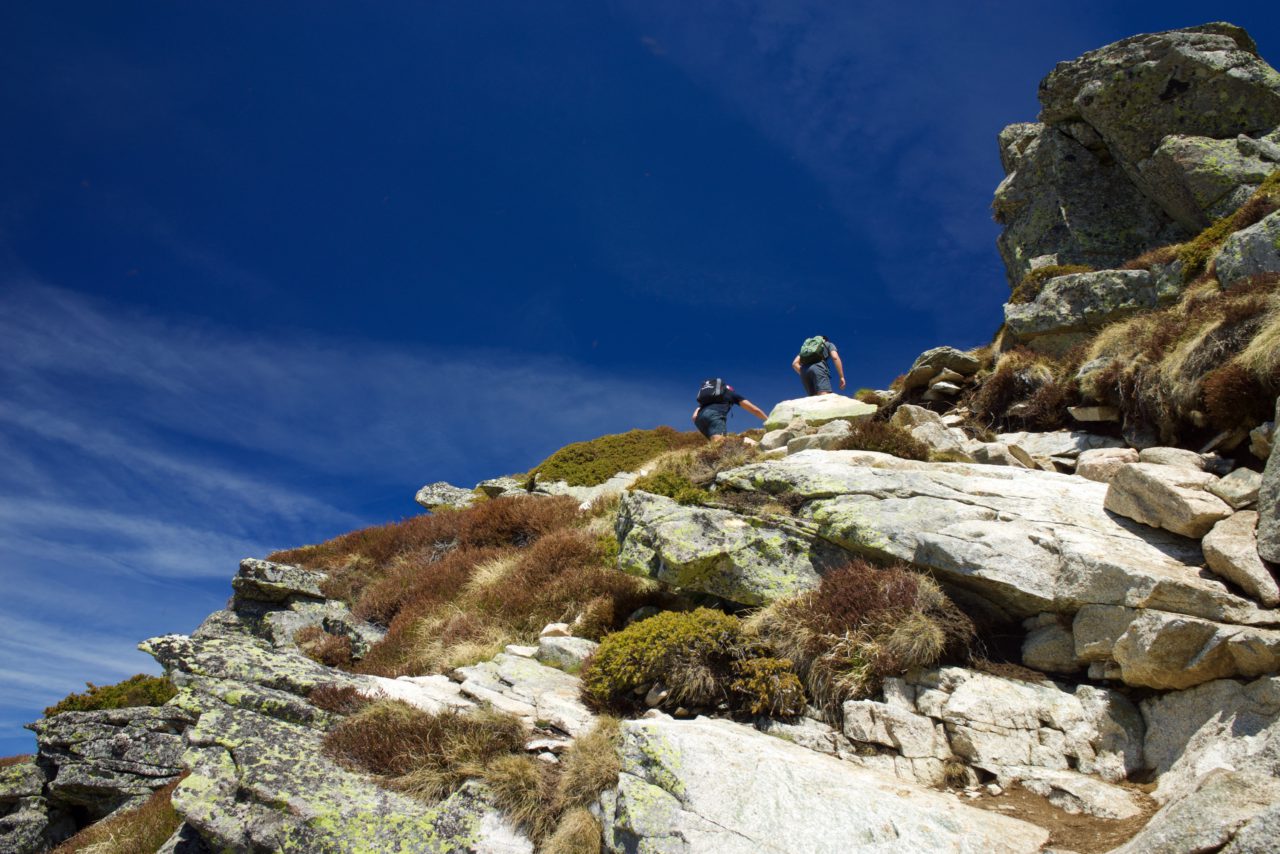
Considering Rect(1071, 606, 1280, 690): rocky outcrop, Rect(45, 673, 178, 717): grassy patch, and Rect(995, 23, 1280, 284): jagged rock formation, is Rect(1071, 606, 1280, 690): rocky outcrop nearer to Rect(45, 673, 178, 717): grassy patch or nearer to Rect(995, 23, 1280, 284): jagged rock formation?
Rect(995, 23, 1280, 284): jagged rock formation

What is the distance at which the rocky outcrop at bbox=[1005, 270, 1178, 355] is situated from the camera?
14133mm

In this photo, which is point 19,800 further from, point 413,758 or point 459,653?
point 413,758

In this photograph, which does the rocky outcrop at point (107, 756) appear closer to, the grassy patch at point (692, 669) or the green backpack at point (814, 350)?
the grassy patch at point (692, 669)

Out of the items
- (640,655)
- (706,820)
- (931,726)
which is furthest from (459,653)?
(931,726)

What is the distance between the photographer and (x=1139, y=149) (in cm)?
1886

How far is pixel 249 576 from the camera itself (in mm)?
15703

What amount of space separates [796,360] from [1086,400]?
945cm

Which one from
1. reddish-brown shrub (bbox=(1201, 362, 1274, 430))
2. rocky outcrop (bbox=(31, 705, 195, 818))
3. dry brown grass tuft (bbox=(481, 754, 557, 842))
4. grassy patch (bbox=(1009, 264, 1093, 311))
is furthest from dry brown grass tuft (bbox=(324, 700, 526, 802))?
grassy patch (bbox=(1009, 264, 1093, 311))

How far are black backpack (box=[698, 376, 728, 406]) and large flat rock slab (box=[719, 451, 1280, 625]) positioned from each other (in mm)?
8044

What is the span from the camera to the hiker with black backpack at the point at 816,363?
20094mm

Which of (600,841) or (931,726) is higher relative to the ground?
(931,726)

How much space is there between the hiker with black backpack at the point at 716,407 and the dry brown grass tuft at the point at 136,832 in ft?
45.2

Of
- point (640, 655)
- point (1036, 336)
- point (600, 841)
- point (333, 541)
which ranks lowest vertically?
point (600, 841)

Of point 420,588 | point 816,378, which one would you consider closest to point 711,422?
point 816,378
